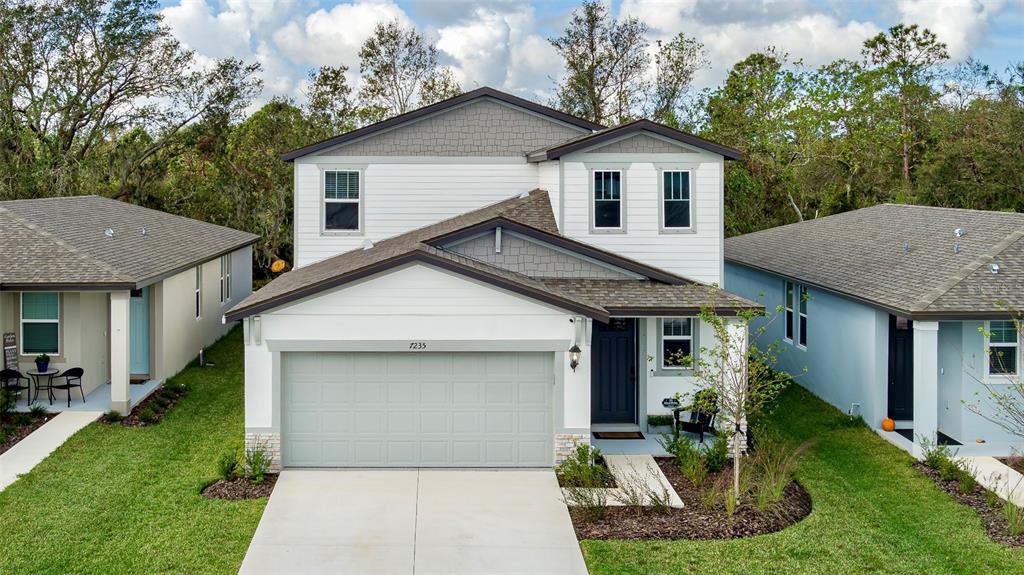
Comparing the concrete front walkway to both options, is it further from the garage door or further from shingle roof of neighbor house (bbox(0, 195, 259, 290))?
the garage door

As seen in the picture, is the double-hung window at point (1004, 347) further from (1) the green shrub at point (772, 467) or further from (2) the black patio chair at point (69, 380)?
(2) the black patio chair at point (69, 380)

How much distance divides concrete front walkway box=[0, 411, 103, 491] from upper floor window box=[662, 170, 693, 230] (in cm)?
1103

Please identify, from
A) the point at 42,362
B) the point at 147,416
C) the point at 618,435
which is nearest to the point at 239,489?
the point at 147,416

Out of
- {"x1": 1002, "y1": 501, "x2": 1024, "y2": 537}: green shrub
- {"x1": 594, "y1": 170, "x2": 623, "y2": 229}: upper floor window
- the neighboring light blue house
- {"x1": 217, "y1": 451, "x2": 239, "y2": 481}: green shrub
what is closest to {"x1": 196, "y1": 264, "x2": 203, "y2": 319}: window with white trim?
{"x1": 217, "y1": 451, "x2": 239, "y2": 481}: green shrub

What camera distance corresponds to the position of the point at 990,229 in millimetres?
17156

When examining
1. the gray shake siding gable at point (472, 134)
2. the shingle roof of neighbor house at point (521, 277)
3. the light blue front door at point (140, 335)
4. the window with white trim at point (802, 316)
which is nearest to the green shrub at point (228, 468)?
the shingle roof of neighbor house at point (521, 277)

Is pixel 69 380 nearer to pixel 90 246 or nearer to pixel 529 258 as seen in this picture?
pixel 90 246

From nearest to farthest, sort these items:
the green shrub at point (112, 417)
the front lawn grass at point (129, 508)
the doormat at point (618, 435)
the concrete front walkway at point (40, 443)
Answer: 1. the front lawn grass at point (129, 508)
2. the concrete front walkway at point (40, 443)
3. the doormat at point (618, 435)
4. the green shrub at point (112, 417)

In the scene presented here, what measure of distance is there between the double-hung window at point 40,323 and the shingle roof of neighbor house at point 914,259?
15281 mm

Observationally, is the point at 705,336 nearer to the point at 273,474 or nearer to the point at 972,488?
the point at 972,488

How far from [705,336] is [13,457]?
11345 mm

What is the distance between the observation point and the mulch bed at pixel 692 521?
10.8 meters

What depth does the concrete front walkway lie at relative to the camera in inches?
507

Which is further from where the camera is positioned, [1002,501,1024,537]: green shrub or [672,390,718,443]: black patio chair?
[672,390,718,443]: black patio chair
